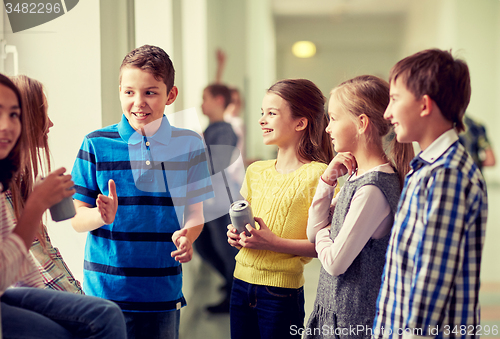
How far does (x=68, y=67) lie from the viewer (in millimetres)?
1586

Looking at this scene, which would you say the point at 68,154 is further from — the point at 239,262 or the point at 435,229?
the point at 435,229

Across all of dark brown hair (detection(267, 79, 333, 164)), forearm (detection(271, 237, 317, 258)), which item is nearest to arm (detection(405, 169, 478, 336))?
forearm (detection(271, 237, 317, 258))

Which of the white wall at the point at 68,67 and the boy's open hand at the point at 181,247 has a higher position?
the white wall at the point at 68,67

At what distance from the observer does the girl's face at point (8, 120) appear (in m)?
0.76

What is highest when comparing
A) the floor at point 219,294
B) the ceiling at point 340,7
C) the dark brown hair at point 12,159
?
the ceiling at point 340,7

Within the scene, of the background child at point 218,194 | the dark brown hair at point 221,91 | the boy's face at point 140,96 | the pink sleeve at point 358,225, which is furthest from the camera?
the dark brown hair at point 221,91

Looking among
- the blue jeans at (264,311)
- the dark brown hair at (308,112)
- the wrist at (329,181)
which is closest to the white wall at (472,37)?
the dark brown hair at (308,112)

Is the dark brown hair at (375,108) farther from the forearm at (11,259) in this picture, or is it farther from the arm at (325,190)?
the forearm at (11,259)

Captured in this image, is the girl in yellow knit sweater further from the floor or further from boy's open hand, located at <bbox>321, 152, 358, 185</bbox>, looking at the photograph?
the floor

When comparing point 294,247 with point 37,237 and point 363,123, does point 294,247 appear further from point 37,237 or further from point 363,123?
point 37,237

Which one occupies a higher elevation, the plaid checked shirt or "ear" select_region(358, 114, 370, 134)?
"ear" select_region(358, 114, 370, 134)

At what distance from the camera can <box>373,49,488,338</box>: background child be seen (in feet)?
2.21

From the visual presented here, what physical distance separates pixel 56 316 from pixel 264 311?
0.51 m

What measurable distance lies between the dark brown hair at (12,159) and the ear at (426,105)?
0.80 m
